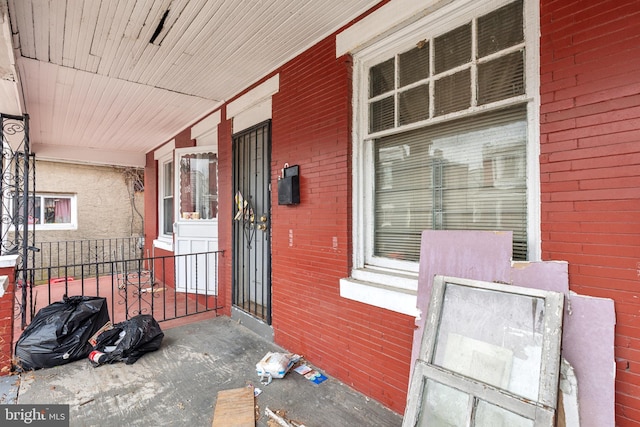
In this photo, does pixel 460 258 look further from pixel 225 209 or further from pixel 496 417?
pixel 225 209

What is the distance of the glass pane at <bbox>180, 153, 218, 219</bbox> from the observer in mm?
5172

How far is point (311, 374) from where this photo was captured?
2.79 meters

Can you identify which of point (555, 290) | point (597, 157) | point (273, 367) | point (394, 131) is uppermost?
point (394, 131)

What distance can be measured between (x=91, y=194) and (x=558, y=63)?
34.1ft

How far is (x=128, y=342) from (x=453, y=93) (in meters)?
3.58

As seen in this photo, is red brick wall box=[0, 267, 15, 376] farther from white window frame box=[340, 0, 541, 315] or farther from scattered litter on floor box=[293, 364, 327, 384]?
white window frame box=[340, 0, 541, 315]

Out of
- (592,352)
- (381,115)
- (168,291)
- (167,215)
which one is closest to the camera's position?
(592,352)

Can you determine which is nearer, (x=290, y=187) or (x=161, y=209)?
(x=290, y=187)

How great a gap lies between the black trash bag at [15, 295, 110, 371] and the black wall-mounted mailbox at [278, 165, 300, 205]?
85.8 inches

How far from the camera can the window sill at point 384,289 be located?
7.16 ft

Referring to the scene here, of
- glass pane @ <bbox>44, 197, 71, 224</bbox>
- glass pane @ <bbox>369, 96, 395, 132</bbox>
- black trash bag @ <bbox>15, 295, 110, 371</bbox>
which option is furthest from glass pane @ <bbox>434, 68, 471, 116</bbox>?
glass pane @ <bbox>44, 197, 71, 224</bbox>

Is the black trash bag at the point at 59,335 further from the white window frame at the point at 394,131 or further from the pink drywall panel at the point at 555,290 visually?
the pink drywall panel at the point at 555,290

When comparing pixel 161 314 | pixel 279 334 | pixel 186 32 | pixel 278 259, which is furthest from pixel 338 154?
pixel 161 314

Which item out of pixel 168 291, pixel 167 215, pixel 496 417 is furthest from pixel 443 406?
pixel 167 215
